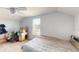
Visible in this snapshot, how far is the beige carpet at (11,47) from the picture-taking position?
2.69 feet

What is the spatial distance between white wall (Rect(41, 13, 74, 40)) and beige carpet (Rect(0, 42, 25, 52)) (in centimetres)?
23

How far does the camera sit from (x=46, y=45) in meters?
0.84

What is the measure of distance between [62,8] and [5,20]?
0.48 meters

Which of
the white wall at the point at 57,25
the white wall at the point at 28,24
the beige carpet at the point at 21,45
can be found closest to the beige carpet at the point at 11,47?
the beige carpet at the point at 21,45

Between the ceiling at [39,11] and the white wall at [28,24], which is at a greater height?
the ceiling at [39,11]

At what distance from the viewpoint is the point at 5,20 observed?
0.82 metres

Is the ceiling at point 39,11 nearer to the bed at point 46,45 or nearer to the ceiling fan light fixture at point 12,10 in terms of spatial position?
the ceiling fan light fixture at point 12,10

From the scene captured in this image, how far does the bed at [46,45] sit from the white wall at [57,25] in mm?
53

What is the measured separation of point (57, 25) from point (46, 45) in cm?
20

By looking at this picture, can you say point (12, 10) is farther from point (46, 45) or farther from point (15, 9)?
point (46, 45)

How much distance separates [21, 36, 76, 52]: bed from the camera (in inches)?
32.4
